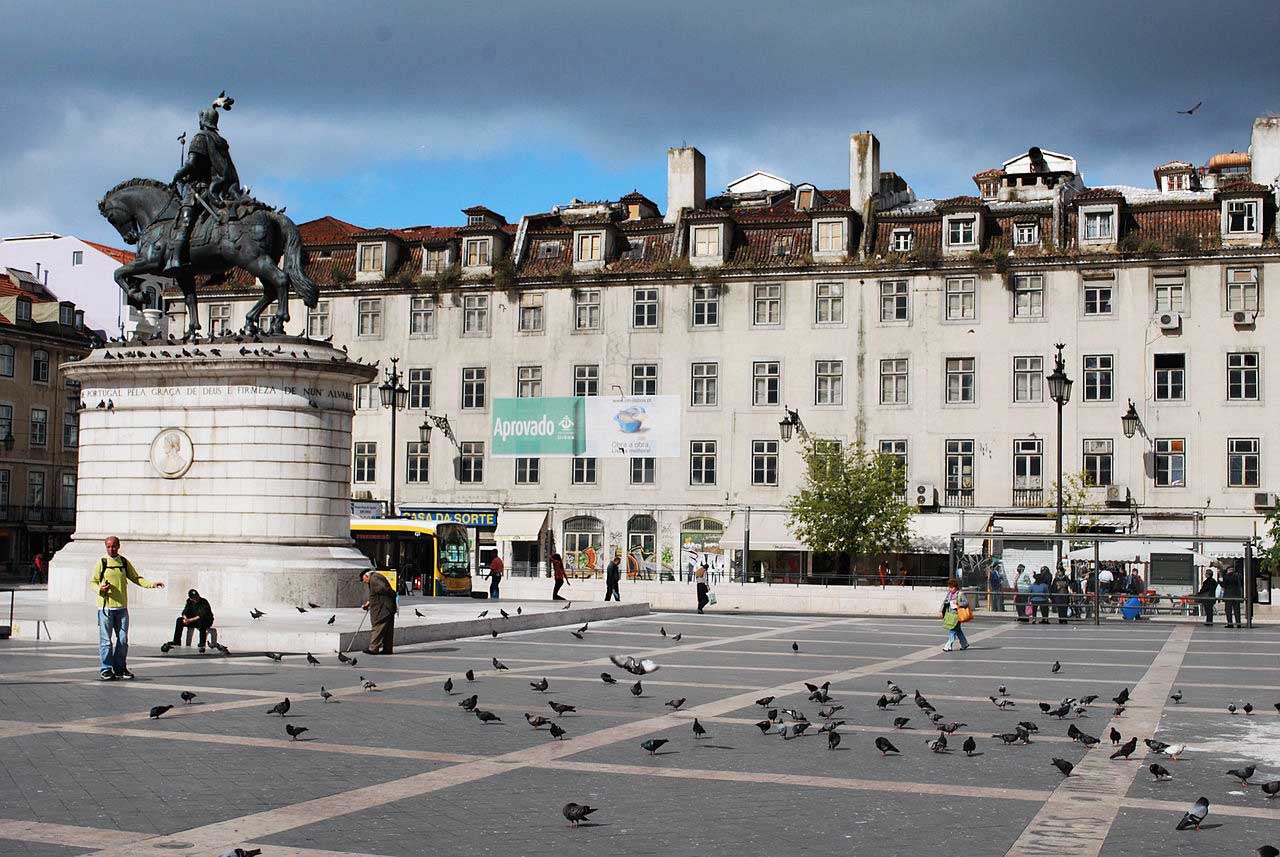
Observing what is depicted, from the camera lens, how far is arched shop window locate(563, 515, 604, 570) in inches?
2405

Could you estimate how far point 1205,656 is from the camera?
86.2ft

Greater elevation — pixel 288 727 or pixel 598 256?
pixel 598 256

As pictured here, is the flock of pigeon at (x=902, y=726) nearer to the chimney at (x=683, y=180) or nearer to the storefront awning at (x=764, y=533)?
the storefront awning at (x=764, y=533)

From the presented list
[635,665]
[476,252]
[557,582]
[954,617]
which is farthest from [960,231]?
[635,665]

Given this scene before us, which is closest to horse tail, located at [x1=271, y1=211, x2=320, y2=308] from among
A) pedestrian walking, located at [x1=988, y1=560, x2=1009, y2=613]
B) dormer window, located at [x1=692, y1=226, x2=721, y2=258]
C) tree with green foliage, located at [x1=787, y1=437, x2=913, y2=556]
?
pedestrian walking, located at [x1=988, y1=560, x2=1009, y2=613]

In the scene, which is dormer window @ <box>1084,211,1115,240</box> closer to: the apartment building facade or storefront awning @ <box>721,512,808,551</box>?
the apartment building facade

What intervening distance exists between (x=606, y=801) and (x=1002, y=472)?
48.8 meters

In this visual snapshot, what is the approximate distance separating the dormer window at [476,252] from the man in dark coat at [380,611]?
1700 inches

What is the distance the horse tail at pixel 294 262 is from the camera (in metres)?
30.6

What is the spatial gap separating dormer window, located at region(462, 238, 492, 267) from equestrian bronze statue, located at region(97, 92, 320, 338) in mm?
33305

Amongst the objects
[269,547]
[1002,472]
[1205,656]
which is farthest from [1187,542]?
[269,547]

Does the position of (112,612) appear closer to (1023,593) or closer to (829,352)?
(1023,593)

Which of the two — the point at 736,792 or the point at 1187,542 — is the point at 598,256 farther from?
the point at 736,792

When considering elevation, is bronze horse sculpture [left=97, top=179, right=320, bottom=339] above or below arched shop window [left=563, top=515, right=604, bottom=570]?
above
